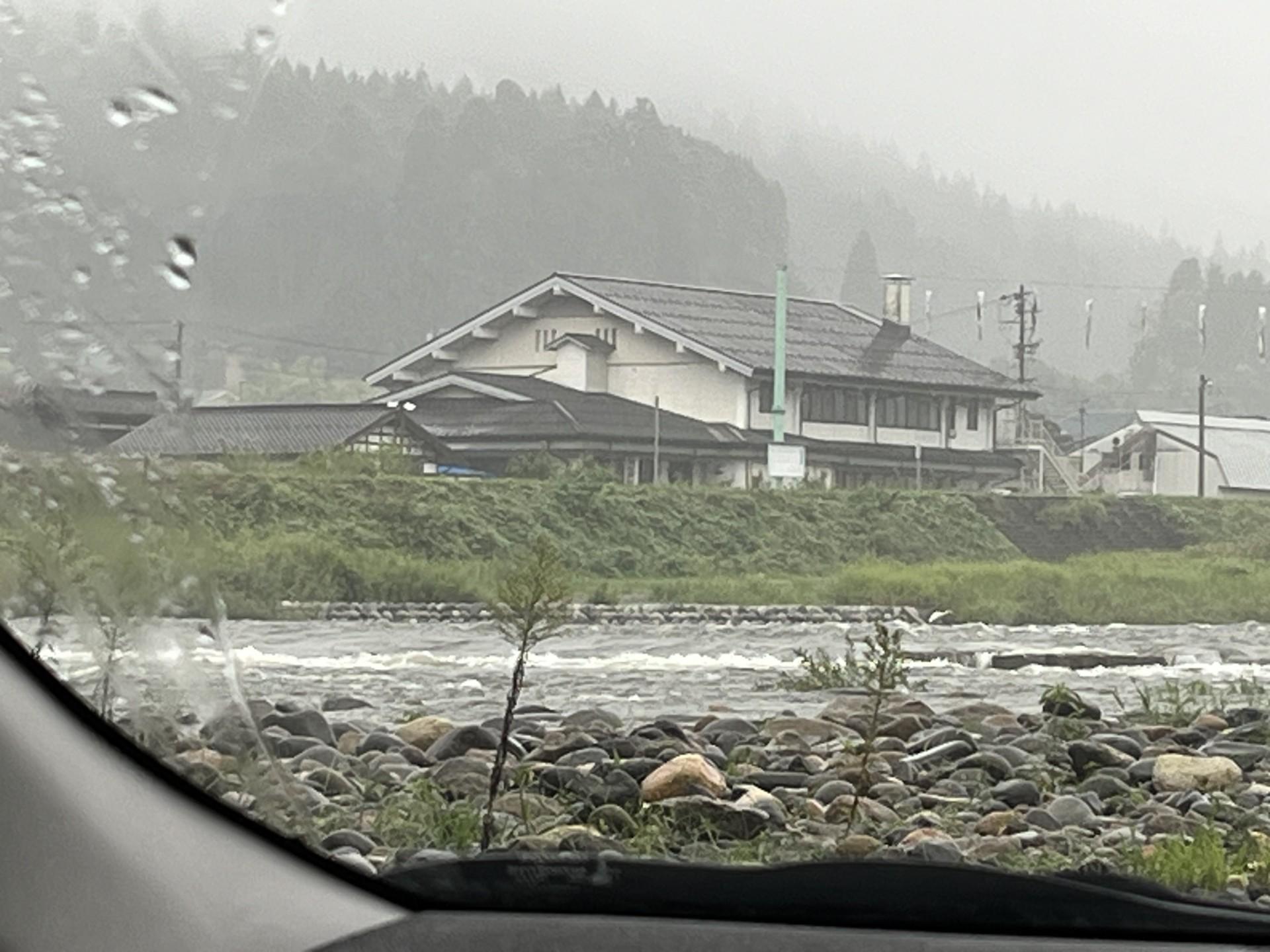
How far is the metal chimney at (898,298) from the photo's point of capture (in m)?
1.79

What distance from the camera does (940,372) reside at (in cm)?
180

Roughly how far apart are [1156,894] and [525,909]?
2.28ft

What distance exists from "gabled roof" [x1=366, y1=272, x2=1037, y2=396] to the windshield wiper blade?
0.51 m

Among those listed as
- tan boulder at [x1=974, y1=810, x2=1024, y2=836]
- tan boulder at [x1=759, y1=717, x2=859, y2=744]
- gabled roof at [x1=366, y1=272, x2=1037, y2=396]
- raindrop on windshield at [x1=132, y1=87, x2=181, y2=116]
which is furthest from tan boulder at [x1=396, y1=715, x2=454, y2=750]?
raindrop on windshield at [x1=132, y1=87, x2=181, y2=116]

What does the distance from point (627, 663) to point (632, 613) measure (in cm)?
6

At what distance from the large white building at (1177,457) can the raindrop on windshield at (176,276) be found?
39.0 inches

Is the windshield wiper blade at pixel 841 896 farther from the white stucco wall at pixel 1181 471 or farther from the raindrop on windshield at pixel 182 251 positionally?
A: the raindrop on windshield at pixel 182 251

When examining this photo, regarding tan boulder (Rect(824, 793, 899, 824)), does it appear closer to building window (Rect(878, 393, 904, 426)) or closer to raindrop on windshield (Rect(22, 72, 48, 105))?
building window (Rect(878, 393, 904, 426))

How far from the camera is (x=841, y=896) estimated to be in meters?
1.88

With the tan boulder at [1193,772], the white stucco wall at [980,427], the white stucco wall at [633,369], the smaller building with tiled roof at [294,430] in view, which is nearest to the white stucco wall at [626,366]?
the white stucco wall at [633,369]

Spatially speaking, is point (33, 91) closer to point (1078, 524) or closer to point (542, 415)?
point (542, 415)

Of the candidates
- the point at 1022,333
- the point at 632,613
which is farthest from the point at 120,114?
the point at 1022,333

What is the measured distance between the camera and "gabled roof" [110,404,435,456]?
2.00 meters

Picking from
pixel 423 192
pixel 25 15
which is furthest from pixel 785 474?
pixel 25 15
